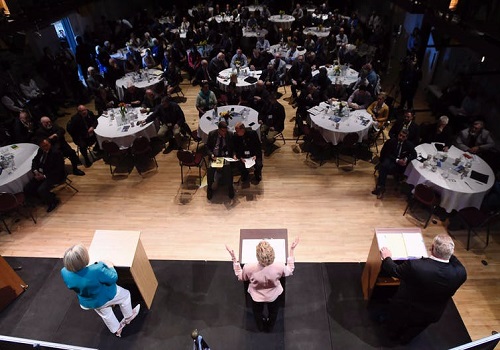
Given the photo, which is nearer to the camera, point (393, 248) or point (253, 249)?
point (393, 248)

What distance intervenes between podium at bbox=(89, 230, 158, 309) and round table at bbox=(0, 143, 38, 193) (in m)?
3.00

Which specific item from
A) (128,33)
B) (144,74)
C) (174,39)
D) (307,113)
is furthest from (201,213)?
(128,33)

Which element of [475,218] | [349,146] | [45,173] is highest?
[45,173]

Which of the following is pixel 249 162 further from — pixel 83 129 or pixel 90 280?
pixel 83 129

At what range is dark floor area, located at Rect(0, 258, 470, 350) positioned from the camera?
4078 mm

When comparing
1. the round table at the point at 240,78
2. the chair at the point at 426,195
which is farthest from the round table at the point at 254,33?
the chair at the point at 426,195

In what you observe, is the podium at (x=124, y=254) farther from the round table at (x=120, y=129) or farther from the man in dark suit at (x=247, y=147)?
the round table at (x=120, y=129)

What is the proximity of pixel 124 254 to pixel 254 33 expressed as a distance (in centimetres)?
1153

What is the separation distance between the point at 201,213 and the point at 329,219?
2.41 metres

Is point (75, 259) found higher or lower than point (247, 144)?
higher

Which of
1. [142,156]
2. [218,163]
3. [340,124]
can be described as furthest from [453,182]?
[142,156]

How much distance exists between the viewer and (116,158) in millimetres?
7922

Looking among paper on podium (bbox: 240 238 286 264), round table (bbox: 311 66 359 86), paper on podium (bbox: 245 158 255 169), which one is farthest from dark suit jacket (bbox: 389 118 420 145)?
paper on podium (bbox: 240 238 286 264)

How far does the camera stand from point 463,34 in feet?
20.8
